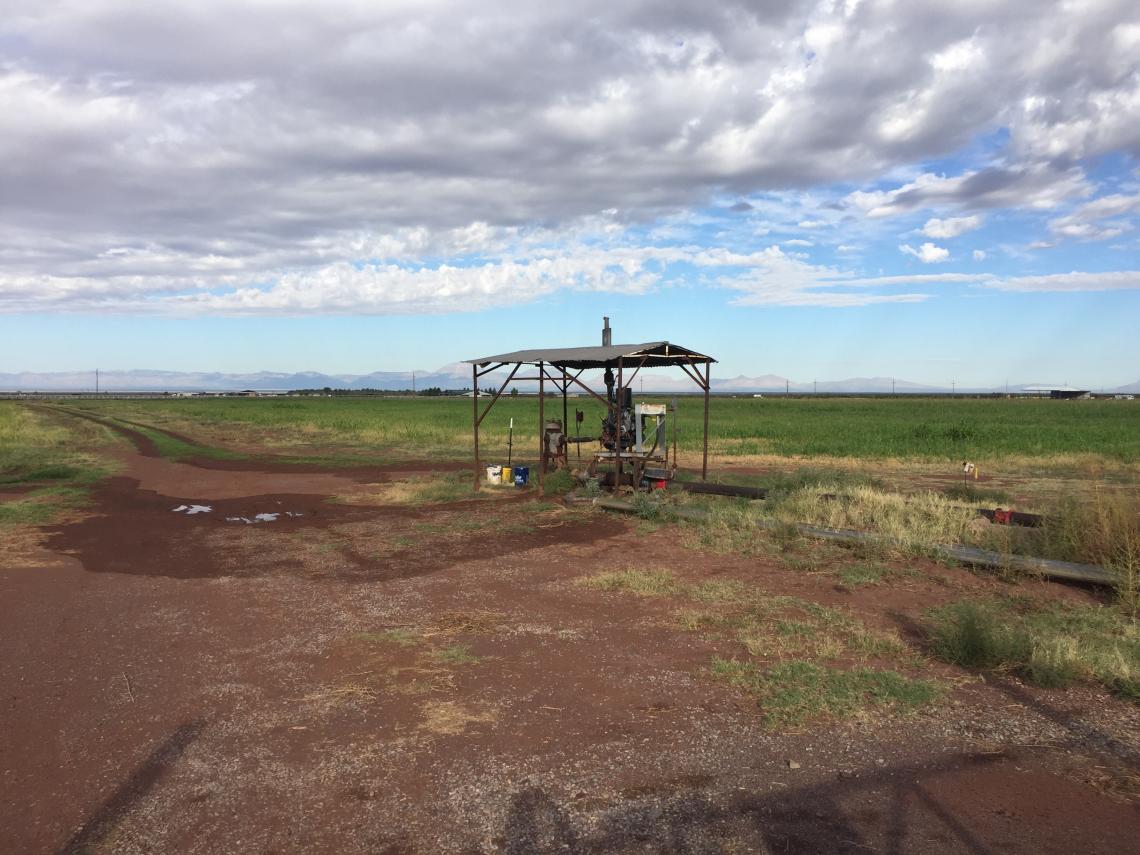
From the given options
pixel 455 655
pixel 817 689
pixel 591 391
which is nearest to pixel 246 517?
pixel 591 391

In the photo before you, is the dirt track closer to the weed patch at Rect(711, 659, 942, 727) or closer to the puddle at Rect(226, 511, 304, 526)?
the weed patch at Rect(711, 659, 942, 727)

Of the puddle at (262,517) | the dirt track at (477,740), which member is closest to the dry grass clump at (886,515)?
the dirt track at (477,740)

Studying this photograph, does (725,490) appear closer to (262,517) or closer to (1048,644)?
(1048,644)

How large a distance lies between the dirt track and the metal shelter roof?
6.98 meters

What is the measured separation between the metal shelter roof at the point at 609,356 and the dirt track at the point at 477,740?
698 cm

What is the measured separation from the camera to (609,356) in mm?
15164

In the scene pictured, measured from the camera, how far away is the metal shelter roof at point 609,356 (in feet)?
49.5

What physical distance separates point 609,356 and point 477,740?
10875 millimetres

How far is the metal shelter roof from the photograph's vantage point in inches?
594

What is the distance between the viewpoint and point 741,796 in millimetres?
4270

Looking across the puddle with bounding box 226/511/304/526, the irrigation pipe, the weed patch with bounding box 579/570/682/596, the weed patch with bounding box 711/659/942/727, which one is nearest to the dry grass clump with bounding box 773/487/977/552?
the irrigation pipe

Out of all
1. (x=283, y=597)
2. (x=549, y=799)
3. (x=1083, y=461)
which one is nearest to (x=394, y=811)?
(x=549, y=799)

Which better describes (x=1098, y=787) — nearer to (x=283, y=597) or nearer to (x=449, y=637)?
(x=449, y=637)

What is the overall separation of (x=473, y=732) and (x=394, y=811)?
1.01 m
